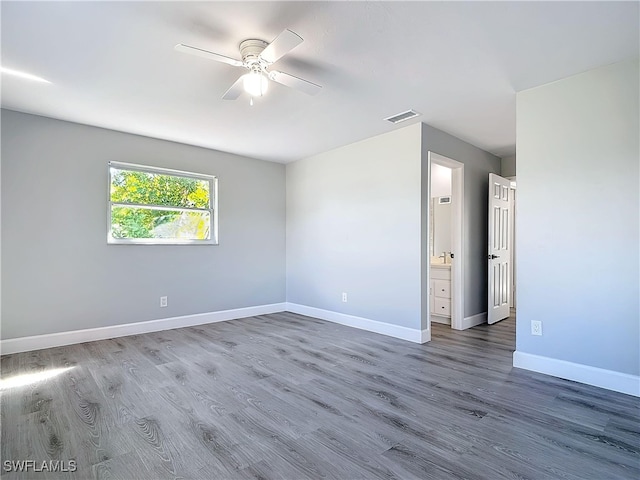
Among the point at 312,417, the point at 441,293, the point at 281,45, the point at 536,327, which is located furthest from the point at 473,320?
the point at 281,45

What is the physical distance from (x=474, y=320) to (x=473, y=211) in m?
1.48

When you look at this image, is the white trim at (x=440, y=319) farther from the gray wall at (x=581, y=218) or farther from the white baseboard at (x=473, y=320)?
the gray wall at (x=581, y=218)

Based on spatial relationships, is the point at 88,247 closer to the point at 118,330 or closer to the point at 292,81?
the point at 118,330

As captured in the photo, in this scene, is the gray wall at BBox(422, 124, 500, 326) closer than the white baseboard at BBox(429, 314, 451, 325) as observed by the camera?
Yes

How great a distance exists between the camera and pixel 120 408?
7.38 feet

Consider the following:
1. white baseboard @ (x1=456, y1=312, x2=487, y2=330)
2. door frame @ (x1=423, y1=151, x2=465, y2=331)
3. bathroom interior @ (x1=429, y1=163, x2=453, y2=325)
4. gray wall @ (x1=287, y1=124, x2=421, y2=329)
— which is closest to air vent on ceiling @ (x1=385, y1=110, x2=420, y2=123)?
gray wall @ (x1=287, y1=124, x2=421, y2=329)

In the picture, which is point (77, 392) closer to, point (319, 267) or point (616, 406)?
point (319, 267)

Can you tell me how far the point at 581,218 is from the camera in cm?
268

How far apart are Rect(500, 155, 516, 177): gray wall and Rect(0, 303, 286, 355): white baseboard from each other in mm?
4217

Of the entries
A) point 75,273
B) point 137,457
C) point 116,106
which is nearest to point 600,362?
point 137,457

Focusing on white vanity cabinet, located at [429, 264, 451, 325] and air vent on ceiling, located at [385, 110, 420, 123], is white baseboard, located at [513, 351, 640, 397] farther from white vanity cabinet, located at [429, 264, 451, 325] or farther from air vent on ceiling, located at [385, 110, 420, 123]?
air vent on ceiling, located at [385, 110, 420, 123]

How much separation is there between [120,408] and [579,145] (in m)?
3.86

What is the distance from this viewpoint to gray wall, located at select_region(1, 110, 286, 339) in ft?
11.4

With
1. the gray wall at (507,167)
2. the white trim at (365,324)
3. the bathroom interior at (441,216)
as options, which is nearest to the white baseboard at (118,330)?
the white trim at (365,324)
